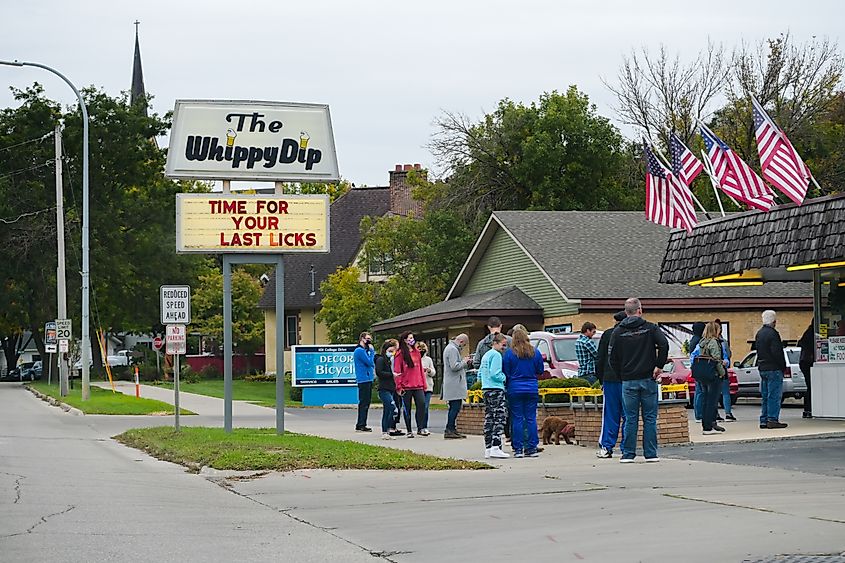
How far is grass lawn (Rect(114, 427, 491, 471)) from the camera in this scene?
53.3 feet

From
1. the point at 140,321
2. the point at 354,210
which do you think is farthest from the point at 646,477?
the point at 140,321

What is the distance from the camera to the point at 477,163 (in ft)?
169

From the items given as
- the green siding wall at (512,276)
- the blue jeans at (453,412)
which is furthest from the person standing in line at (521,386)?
the green siding wall at (512,276)

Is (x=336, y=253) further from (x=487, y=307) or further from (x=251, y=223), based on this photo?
(x=251, y=223)

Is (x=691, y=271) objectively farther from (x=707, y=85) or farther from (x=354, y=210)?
(x=354, y=210)

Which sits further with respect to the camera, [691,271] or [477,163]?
A: [477,163]

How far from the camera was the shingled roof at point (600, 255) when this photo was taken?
36.3 m

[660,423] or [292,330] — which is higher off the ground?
[292,330]

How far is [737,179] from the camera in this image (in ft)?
70.4

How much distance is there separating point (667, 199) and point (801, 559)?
1646 centimetres

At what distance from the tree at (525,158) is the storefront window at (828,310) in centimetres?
2806

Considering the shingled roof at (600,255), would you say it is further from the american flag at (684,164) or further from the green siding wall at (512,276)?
the american flag at (684,164)

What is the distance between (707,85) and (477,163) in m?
11.8

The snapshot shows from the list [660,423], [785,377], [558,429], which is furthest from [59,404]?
[660,423]
